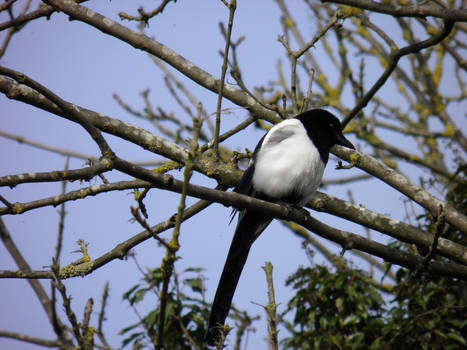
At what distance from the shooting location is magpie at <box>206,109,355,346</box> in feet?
11.2

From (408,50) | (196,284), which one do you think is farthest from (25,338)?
(408,50)

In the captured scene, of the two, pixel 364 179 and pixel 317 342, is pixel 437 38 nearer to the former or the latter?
pixel 317 342

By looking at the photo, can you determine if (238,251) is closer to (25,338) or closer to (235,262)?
(235,262)

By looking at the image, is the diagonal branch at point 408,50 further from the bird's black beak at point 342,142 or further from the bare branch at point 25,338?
the bare branch at point 25,338

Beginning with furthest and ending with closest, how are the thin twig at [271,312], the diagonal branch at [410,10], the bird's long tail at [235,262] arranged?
the bird's long tail at [235,262] → the diagonal branch at [410,10] → the thin twig at [271,312]

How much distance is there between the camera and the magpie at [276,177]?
3.43 m

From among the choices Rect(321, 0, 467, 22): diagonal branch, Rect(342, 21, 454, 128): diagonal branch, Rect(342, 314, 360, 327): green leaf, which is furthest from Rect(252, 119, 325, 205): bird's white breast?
Rect(321, 0, 467, 22): diagonal branch

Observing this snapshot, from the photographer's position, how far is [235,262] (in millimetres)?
3449

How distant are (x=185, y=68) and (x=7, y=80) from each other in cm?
122

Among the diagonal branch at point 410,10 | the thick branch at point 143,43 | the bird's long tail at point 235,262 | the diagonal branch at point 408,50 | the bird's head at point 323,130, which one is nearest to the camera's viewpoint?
the diagonal branch at point 410,10

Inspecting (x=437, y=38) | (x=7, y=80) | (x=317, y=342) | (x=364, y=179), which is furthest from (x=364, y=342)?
(x=364, y=179)

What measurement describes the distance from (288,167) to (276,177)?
0.11 m

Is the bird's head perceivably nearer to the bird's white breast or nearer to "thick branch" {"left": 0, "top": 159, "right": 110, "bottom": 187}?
the bird's white breast

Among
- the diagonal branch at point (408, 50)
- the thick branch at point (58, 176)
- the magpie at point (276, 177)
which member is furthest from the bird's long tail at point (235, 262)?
the thick branch at point (58, 176)
